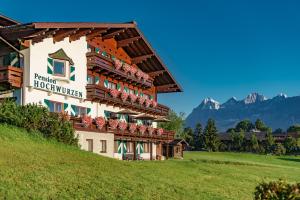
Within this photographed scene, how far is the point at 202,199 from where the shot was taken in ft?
57.8

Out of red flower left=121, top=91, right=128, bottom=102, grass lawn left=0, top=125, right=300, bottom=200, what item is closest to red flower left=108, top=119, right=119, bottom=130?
red flower left=121, top=91, right=128, bottom=102

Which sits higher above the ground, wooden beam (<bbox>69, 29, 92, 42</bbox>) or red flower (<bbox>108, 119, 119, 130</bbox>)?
wooden beam (<bbox>69, 29, 92, 42</bbox>)

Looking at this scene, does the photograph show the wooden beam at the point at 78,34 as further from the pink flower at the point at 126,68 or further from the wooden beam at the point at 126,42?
the wooden beam at the point at 126,42

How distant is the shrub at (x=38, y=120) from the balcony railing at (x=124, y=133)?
106 inches

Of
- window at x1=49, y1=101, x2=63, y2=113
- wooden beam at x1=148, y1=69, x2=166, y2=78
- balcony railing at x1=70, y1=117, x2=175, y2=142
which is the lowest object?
balcony railing at x1=70, y1=117, x2=175, y2=142

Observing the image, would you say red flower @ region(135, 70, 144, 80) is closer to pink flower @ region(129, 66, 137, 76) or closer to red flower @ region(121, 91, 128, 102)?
pink flower @ region(129, 66, 137, 76)

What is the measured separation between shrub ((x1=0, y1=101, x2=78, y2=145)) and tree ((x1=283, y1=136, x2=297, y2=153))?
317 ft

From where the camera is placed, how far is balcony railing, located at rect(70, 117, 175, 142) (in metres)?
29.7

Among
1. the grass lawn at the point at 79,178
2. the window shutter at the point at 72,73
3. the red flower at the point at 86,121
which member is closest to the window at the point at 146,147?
the red flower at the point at 86,121

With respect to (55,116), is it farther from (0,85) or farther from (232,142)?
(232,142)

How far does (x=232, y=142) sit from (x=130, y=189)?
110 metres

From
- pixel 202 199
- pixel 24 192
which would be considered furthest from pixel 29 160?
pixel 202 199

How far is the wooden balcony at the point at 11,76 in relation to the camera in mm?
26609

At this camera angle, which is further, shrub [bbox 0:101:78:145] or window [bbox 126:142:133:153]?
window [bbox 126:142:133:153]
